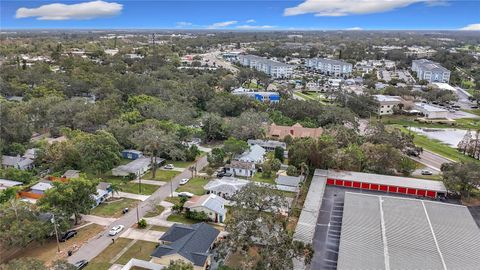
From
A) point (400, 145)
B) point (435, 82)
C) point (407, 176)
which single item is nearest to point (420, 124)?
point (400, 145)

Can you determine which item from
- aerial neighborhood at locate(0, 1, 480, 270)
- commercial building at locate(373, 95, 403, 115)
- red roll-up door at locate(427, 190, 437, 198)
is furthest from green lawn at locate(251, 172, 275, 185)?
commercial building at locate(373, 95, 403, 115)

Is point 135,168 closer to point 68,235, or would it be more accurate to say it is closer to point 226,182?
point 226,182

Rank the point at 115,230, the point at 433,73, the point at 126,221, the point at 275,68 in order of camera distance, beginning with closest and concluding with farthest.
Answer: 1. the point at 115,230
2. the point at 126,221
3. the point at 433,73
4. the point at 275,68

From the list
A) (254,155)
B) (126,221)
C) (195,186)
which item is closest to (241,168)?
(254,155)

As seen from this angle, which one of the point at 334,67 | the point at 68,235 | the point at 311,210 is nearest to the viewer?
the point at 68,235

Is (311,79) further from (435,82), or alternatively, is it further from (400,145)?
(400,145)

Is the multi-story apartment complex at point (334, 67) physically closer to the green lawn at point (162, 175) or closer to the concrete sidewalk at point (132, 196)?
the green lawn at point (162, 175)
